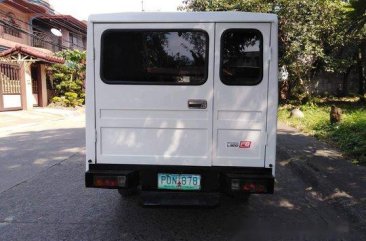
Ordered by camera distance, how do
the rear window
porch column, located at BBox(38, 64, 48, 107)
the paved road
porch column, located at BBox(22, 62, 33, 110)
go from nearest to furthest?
1. the rear window
2. the paved road
3. porch column, located at BBox(22, 62, 33, 110)
4. porch column, located at BBox(38, 64, 48, 107)

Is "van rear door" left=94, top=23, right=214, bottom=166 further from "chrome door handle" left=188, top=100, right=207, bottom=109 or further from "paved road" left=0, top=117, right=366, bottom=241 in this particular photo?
"paved road" left=0, top=117, right=366, bottom=241

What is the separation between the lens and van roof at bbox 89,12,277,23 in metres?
3.87

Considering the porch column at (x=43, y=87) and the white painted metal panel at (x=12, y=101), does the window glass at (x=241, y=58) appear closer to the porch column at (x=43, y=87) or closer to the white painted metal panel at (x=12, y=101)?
the white painted metal panel at (x=12, y=101)

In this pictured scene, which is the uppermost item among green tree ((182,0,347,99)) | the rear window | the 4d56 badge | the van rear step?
green tree ((182,0,347,99))

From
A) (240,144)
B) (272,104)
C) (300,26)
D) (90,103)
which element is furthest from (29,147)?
(300,26)

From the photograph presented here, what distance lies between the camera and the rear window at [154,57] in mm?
3971

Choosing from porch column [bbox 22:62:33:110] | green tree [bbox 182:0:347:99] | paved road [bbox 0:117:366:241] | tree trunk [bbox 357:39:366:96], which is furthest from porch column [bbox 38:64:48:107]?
paved road [bbox 0:117:366:241]

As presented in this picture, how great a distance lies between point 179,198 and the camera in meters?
4.00

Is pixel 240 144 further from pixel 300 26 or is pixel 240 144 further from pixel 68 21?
pixel 68 21

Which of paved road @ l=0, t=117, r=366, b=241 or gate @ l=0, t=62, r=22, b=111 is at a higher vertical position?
gate @ l=0, t=62, r=22, b=111

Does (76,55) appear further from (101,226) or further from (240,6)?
(101,226)

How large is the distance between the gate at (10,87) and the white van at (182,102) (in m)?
16.5

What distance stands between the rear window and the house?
1455cm

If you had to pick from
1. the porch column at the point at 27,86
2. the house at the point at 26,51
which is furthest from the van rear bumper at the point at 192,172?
the porch column at the point at 27,86
